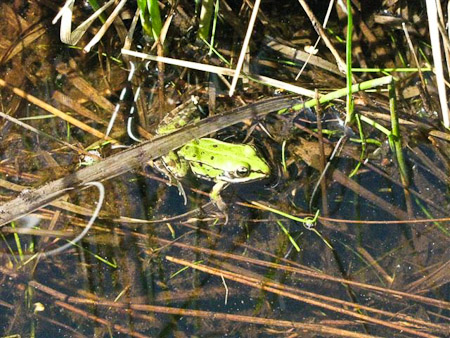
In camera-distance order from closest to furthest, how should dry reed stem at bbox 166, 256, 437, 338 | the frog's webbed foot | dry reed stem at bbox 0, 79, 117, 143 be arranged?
1. dry reed stem at bbox 166, 256, 437, 338
2. the frog's webbed foot
3. dry reed stem at bbox 0, 79, 117, 143

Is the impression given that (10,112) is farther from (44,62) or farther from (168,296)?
(168,296)

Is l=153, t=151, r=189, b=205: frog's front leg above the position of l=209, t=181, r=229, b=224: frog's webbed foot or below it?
above

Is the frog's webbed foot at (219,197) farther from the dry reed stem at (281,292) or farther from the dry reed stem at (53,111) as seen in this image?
the dry reed stem at (53,111)

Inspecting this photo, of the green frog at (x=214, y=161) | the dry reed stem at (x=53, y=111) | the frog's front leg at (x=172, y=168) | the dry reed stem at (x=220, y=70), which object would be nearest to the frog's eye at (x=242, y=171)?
the green frog at (x=214, y=161)

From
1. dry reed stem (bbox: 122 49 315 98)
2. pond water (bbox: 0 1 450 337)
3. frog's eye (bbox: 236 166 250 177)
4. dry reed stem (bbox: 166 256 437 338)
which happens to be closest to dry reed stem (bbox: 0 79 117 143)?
pond water (bbox: 0 1 450 337)

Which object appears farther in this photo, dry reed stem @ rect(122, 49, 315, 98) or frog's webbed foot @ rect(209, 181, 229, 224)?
frog's webbed foot @ rect(209, 181, 229, 224)

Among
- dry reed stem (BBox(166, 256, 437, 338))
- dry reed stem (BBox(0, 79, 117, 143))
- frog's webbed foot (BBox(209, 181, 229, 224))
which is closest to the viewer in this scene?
dry reed stem (BBox(166, 256, 437, 338))

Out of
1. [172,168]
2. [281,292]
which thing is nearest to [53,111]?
[172,168]

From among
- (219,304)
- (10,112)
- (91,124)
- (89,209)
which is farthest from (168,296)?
(10,112)

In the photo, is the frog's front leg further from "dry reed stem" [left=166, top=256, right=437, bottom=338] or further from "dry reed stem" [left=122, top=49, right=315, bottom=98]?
"dry reed stem" [left=122, top=49, right=315, bottom=98]
